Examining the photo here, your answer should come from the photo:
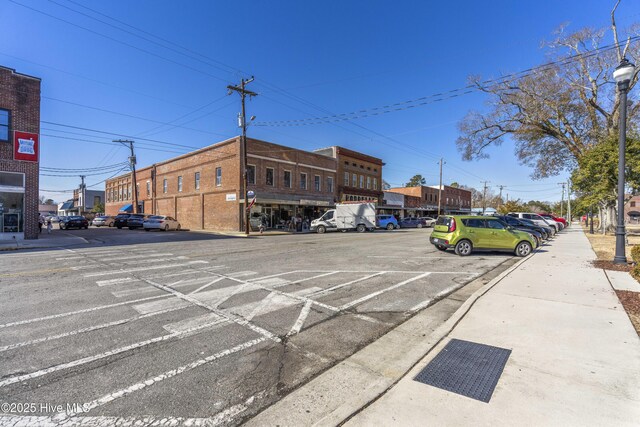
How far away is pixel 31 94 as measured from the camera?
19406mm

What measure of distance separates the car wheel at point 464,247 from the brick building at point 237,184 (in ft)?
65.8

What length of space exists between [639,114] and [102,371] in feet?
117

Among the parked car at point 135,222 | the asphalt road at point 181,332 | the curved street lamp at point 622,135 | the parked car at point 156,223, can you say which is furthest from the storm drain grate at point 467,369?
the parked car at point 135,222

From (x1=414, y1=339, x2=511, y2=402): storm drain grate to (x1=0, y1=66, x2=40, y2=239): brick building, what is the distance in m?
25.3

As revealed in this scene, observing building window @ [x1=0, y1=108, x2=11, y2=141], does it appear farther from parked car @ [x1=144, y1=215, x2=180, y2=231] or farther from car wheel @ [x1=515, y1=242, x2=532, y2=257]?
car wheel @ [x1=515, y1=242, x2=532, y2=257]

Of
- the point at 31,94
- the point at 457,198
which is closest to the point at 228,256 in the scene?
the point at 31,94

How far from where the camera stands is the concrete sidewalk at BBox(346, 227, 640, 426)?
8.48 ft

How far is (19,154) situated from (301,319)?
928 inches

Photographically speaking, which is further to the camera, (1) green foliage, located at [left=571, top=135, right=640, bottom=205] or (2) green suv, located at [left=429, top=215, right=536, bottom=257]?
(1) green foliage, located at [left=571, top=135, right=640, bottom=205]

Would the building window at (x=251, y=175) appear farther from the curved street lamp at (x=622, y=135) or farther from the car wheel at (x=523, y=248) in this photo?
the curved street lamp at (x=622, y=135)

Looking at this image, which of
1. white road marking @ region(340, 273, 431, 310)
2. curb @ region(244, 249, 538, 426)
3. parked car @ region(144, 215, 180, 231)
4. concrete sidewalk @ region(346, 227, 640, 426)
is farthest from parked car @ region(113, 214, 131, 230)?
concrete sidewalk @ region(346, 227, 640, 426)

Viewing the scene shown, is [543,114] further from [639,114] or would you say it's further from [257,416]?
[257,416]

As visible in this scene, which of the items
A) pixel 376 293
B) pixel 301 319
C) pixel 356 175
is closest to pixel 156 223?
pixel 356 175

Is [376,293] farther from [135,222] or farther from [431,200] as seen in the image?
[431,200]
